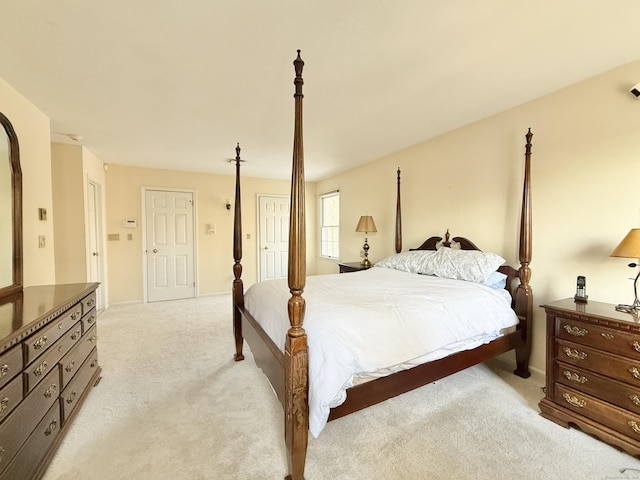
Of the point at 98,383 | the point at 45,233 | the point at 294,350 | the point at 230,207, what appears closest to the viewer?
the point at 294,350

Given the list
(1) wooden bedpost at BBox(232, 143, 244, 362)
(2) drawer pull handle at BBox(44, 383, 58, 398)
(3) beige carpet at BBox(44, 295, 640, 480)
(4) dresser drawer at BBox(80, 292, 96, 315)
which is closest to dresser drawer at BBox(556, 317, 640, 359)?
(3) beige carpet at BBox(44, 295, 640, 480)

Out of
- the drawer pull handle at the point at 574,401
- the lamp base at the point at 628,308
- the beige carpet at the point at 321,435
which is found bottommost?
the beige carpet at the point at 321,435

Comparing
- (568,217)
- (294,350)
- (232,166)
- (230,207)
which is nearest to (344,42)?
(294,350)

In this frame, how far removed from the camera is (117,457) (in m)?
1.52

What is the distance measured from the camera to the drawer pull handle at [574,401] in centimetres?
169

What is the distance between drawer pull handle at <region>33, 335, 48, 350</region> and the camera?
133 centimetres

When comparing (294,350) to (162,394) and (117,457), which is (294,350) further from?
(162,394)

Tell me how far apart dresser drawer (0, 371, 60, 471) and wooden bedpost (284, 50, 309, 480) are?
44.7 inches

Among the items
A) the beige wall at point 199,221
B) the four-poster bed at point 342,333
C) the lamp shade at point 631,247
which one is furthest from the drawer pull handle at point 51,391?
the beige wall at point 199,221

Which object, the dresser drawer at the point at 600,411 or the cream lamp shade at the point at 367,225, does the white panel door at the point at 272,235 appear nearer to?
the cream lamp shade at the point at 367,225

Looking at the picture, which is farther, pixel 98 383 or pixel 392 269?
pixel 392 269

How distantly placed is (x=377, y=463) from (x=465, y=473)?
439 millimetres

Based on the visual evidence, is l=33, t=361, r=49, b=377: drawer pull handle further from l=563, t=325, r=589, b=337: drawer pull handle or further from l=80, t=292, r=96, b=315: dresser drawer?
l=563, t=325, r=589, b=337: drawer pull handle

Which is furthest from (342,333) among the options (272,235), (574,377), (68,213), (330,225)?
(272,235)
